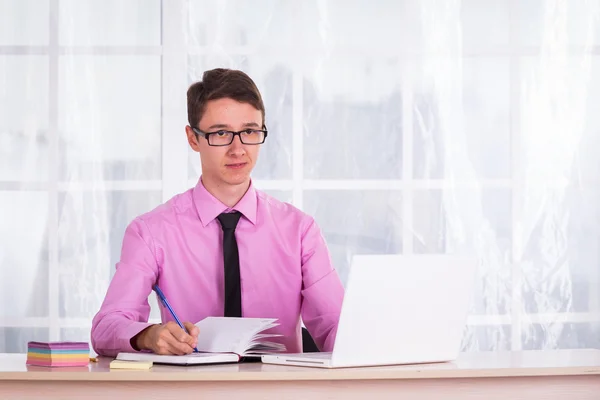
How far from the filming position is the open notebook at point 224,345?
1.87 meters

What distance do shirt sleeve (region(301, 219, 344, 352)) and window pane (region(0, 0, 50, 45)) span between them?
203 cm

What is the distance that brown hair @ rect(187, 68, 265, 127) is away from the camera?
2482 millimetres

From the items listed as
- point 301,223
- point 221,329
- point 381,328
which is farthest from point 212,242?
point 381,328

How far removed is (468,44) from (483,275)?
1011 millimetres

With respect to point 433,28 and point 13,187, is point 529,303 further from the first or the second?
point 13,187

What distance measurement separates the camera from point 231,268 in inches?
98.0

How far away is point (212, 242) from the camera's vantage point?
2.50 m

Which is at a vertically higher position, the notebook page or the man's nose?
the man's nose

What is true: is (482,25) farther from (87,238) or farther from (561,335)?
(87,238)

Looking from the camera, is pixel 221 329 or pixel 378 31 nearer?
pixel 221 329

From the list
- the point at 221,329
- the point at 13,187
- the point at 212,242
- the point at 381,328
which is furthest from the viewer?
the point at 13,187

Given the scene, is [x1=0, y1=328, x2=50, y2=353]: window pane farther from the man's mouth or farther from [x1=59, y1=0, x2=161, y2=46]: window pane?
the man's mouth

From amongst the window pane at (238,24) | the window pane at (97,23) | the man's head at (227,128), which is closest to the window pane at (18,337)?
the window pane at (97,23)

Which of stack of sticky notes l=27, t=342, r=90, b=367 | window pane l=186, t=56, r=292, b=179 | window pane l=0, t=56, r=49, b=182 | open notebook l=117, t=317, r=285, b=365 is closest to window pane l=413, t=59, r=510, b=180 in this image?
window pane l=186, t=56, r=292, b=179
